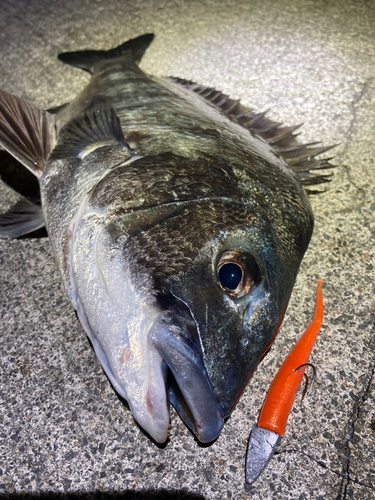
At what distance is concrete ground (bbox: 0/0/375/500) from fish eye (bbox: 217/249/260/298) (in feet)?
2.33

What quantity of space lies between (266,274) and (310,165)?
1.04 metres

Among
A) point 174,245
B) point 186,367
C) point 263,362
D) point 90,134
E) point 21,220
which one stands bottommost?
point 263,362

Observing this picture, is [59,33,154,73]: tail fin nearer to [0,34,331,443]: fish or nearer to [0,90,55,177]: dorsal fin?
[0,90,55,177]: dorsal fin

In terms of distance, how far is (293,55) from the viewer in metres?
3.57

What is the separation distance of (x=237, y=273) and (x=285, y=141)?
124cm

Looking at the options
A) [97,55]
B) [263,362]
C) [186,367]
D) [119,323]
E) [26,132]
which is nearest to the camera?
[186,367]

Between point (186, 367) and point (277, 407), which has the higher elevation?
point (186, 367)

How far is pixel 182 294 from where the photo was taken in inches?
51.9

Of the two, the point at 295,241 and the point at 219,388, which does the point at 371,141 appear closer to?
the point at 295,241

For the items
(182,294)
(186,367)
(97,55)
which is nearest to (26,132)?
(97,55)

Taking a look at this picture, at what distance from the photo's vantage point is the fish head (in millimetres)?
1274

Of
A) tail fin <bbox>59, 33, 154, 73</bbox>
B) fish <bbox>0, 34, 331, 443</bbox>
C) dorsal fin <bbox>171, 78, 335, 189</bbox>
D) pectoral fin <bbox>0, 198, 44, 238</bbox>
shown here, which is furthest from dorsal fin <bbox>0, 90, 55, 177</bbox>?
dorsal fin <bbox>171, 78, 335, 189</bbox>

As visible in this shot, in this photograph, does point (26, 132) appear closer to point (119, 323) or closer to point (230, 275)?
point (119, 323)

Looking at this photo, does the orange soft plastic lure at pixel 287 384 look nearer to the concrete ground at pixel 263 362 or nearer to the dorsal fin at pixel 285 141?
the concrete ground at pixel 263 362
